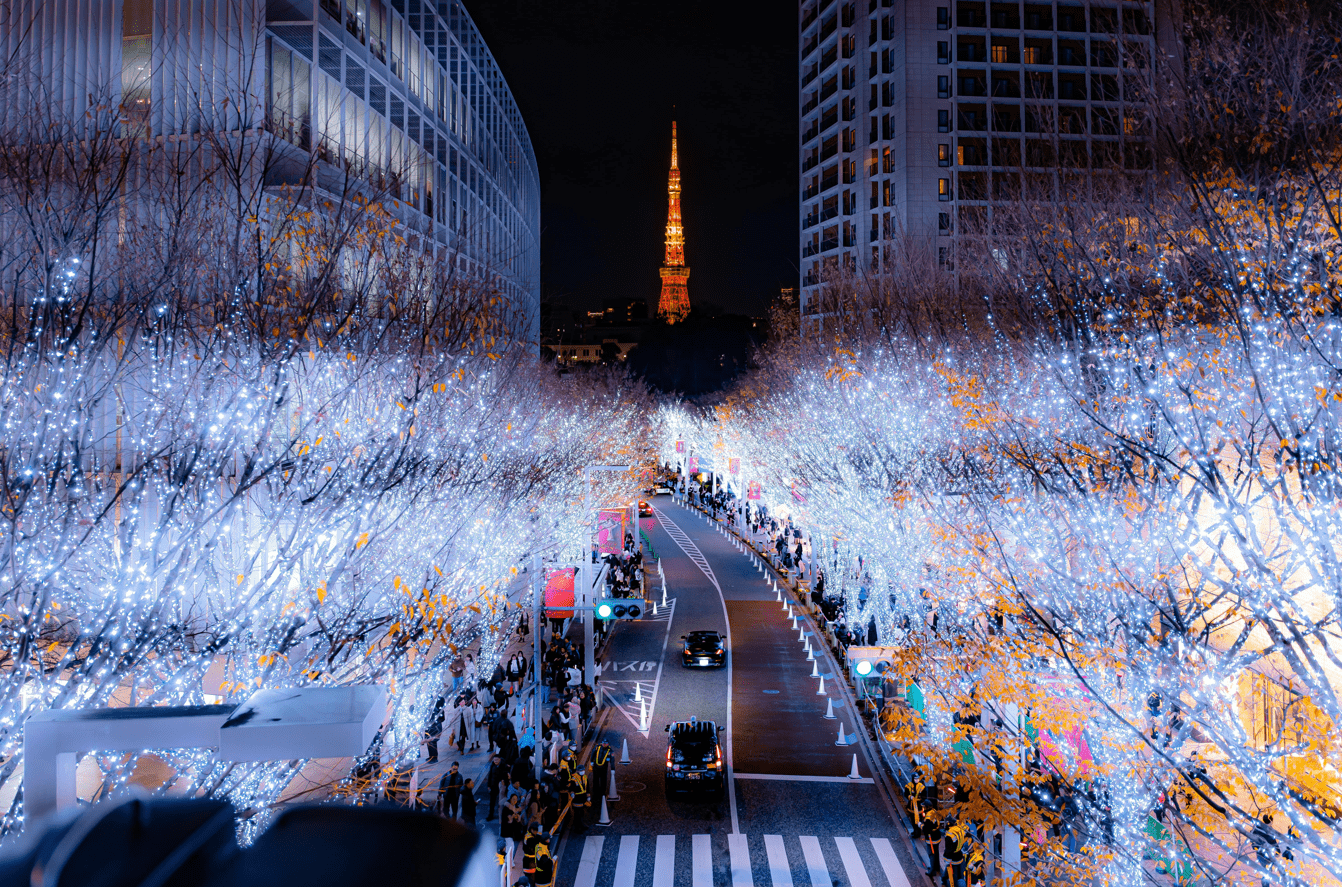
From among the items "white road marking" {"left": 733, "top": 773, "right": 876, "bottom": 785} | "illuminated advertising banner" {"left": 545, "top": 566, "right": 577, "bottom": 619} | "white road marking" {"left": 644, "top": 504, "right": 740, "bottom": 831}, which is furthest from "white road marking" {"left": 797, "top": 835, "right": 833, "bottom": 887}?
"illuminated advertising banner" {"left": 545, "top": 566, "right": 577, "bottom": 619}

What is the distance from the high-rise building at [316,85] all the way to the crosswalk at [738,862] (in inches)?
420

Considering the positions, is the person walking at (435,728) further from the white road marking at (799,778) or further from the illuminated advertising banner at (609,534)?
the illuminated advertising banner at (609,534)

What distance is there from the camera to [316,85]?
2141cm

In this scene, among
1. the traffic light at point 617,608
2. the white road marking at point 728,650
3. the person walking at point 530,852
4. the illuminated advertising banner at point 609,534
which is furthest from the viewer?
the illuminated advertising banner at point 609,534

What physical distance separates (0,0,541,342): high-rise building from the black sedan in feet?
37.1

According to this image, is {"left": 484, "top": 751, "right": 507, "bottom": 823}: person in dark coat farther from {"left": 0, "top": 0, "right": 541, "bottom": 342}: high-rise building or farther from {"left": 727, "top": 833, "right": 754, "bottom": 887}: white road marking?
{"left": 0, "top": 0, "right": 541, "bottom": 342}: high-rise building

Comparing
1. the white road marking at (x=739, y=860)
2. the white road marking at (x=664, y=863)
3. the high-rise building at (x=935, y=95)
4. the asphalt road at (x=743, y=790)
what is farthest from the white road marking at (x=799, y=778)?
the high-rise building at (x=935, y=95)

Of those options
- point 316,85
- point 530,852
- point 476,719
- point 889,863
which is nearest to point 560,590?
point 476,719

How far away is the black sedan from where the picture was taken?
23031 mm

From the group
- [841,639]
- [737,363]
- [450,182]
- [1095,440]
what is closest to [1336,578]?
[1095,440]

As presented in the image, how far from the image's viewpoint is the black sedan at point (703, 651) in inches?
907

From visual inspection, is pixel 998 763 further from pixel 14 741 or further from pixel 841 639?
pixel 841 639

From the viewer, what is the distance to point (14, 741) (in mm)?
6941

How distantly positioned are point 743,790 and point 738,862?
2.68 meters
